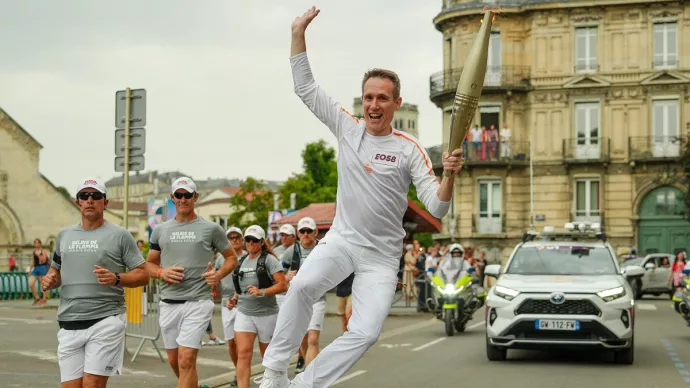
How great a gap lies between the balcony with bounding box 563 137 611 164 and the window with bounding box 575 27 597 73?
3.47 meters

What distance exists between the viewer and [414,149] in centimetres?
709

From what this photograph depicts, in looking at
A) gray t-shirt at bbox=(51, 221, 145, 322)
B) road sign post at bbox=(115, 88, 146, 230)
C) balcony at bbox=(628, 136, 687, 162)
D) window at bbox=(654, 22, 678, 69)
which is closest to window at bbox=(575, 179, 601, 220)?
balcony at bbox=(628, 136, 687, 162)

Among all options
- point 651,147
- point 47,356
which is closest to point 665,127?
point 651,147

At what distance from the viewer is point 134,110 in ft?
58.9

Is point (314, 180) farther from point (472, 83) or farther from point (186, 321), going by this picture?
point (472, 83)

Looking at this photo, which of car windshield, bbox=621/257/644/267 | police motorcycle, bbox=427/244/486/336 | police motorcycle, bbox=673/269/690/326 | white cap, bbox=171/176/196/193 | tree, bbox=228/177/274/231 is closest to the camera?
white cap, bbox=171/176/196/193

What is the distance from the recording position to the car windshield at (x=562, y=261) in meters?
17.2

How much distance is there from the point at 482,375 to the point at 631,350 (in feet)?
8.64

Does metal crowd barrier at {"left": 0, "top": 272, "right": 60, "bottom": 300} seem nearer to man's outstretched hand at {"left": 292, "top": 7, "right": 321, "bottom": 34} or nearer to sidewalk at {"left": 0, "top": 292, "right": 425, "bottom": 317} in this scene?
sidewalk at {"left": 0, "top": 292, "right": 425, "bottom": 317}

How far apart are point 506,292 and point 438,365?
1.39 meters

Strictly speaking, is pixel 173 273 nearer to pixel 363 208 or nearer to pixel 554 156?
pixel 363 208

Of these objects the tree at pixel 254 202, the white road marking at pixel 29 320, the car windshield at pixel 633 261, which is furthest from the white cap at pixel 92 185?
the tree at pixel 254 202

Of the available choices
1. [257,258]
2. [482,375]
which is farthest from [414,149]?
[482,375]

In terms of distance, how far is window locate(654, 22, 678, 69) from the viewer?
57844mm
